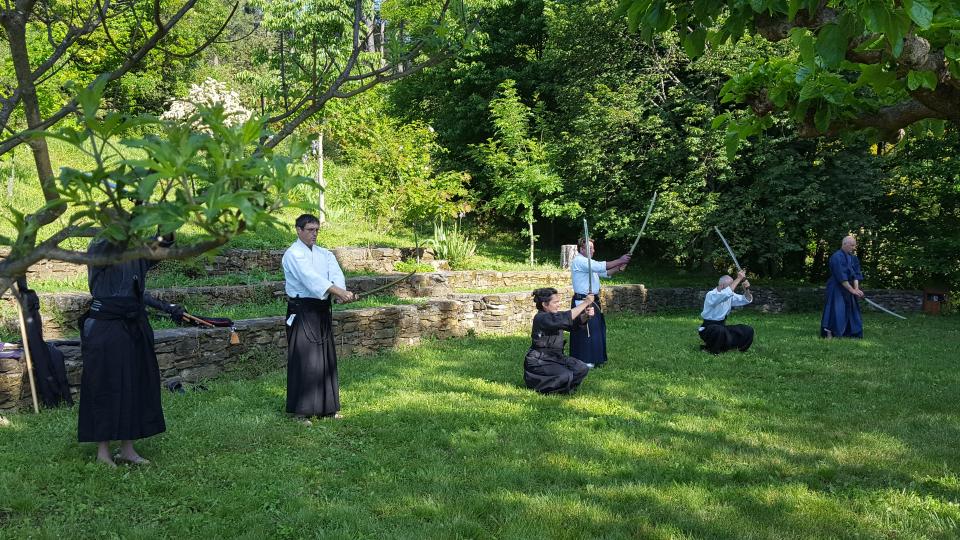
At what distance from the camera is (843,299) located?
12.9m

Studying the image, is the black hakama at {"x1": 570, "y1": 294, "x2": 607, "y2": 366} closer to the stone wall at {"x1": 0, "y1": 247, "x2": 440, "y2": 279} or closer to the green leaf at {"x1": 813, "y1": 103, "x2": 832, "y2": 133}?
the green leaf at {"x1": 813, "y1": 103, "x2": 832, "y2": 133}

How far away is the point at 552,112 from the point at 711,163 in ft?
23.5

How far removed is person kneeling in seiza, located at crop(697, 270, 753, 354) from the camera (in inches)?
432

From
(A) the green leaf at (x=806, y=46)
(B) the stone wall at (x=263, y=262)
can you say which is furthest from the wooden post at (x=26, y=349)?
(A) the green leaf at (x=806, y=46)

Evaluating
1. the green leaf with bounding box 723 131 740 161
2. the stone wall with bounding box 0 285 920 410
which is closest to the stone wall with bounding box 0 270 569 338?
the stone wall with bounding box 0 285 920 410

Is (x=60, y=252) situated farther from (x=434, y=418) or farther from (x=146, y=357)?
(x=434, y=418)

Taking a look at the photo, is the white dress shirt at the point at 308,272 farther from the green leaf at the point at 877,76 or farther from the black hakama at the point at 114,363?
the green leaf at the point at 877,76

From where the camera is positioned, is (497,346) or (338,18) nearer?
(338,18)

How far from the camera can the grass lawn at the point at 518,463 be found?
4.54 meters

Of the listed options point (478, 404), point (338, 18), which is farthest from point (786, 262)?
point (338, 18)

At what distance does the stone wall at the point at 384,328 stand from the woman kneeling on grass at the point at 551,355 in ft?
11.1

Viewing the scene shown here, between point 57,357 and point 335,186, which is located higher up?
point 335,186

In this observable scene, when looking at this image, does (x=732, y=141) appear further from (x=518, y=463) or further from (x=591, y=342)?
(x=591, y=342)

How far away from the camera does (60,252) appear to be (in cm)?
184
